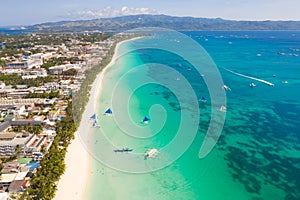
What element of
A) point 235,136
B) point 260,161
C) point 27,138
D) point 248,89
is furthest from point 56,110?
point 248,89

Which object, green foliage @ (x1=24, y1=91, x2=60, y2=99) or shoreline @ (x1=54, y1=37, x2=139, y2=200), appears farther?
green foliage @ (x1=24, y1=91, x2=60, y2=99)

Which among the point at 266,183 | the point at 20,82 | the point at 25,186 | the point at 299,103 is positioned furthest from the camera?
the point at 20,82

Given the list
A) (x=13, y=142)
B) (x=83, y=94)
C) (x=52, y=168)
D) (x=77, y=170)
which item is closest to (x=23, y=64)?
(x=83, y=94)

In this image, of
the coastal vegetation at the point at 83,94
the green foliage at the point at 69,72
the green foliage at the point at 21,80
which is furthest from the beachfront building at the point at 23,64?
the coastal vegetation at the point at 83,94

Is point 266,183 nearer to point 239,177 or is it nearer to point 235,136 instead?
point 239,177

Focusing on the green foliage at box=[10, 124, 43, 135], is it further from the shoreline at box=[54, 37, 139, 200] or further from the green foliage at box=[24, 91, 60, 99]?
the green foliage at box=[24, 91, 60, 99]

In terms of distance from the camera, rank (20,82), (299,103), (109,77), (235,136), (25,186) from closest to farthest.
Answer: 1. (25,186)
2. (235,136)
3. (299,103)
4. (20,82)
5. (109,77)

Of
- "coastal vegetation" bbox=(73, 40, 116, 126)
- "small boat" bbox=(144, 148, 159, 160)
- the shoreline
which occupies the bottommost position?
the shoreline

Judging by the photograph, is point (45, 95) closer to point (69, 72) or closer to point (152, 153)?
point (69, 72)

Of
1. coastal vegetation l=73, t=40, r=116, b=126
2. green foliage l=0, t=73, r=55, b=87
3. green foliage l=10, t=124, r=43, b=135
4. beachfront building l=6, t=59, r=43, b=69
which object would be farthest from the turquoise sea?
beachfront building l=6, t=59, r=43, b=69
